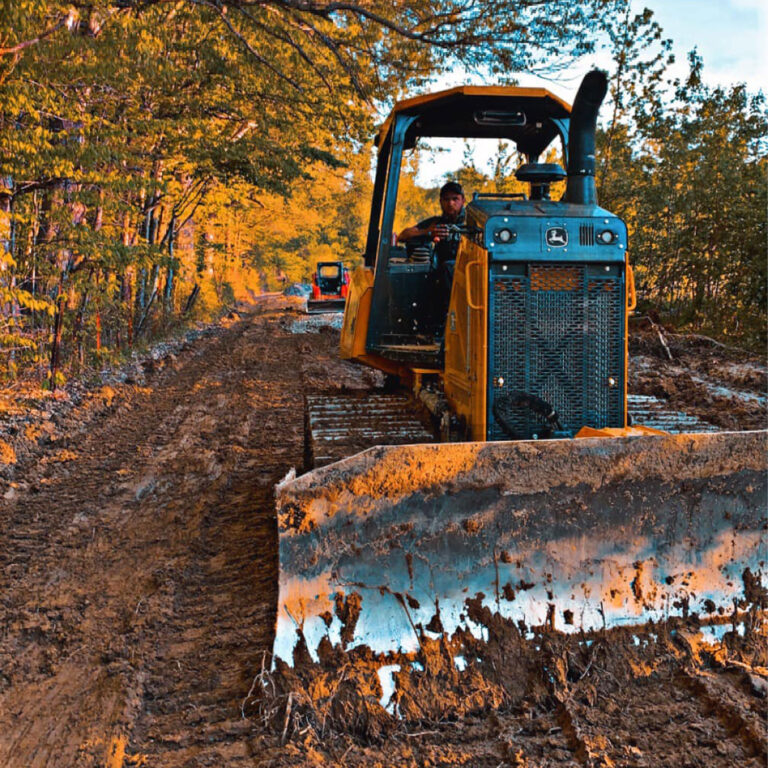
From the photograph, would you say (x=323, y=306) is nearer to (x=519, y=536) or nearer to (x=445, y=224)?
(x=445, y=224)

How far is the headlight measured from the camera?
13.2 ft

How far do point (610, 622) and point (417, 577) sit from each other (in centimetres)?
84

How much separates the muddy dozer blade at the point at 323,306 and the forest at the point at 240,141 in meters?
8.76

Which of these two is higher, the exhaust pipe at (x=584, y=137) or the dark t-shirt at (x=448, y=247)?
the exhaust pipe at (x=584, y=137)

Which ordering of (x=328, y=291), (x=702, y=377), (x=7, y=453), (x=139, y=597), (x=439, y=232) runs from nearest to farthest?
(x=139, y=597)
(x=439, y=232)
(x=7, y=453)
(x=702, y=377)
(x=328, y=291)

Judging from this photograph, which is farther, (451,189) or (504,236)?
(451,189)

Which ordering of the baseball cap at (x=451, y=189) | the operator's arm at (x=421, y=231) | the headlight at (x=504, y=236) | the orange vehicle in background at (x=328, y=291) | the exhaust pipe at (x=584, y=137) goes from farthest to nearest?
1. the orange vehicle in background at (x=328, y=291)
2. the baseball cap at (x=451, y=189)
3. the operator's arm at (x=421, y=231)
4. the exhaust pipe at (x=584, y=137)
5. the headlight at (x=504, y=236)

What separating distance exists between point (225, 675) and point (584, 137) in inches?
139

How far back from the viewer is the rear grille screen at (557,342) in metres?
4.08

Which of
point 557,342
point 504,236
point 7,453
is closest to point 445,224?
point 504,236

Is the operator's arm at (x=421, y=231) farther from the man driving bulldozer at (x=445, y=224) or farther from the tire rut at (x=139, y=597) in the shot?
the tire rut at (x=139, y=597)

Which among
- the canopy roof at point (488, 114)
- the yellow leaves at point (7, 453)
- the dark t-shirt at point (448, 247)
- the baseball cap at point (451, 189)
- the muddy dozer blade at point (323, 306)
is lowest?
the yellow leaves at point (7, 453)

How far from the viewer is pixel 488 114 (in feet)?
17.2

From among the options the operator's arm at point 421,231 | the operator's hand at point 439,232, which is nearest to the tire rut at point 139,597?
the operator's arm at point 421,231
